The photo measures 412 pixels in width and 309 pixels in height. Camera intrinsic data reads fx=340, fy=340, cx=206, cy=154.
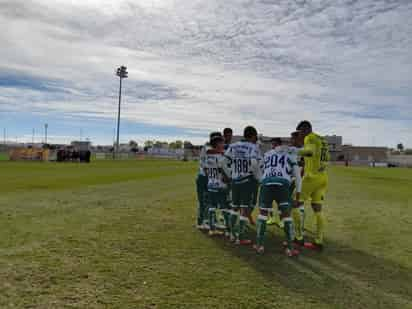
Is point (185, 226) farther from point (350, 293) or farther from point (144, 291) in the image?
point (350, 293)

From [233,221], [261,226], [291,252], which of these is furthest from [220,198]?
[291,252]

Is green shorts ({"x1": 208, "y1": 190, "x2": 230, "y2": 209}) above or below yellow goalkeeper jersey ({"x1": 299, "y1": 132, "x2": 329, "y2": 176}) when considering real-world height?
below

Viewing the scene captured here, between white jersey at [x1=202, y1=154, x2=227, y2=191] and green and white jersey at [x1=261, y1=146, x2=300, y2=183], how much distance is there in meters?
1.15

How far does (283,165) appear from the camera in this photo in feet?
19.8

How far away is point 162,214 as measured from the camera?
32.3ft

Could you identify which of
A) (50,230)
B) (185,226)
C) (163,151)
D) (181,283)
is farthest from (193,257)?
(163,151)

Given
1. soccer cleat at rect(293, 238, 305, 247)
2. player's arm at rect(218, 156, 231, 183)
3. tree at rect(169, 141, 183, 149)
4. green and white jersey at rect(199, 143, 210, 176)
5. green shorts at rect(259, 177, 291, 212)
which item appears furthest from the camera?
tree at rect(169, 141, 183, 149)

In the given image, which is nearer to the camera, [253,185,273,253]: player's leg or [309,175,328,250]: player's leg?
[253,185,273,253]: player's leg

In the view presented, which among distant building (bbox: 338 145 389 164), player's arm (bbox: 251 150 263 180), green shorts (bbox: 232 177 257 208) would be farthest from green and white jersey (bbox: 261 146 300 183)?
distant building (bbox: 338 145 389 164)

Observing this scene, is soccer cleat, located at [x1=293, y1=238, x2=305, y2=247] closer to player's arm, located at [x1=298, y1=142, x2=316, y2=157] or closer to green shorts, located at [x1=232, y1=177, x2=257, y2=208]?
green shorts, located at [x1=232, y1=177, x2=257, y2=208]

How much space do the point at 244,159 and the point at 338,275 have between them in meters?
2.56

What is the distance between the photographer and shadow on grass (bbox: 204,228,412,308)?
4430mm

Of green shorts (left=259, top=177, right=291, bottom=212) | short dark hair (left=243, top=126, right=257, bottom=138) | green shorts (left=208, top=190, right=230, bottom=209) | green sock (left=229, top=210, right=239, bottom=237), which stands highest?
short dark hair (left=243, top=126, right=257, bottom=138)

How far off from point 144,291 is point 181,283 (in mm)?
535
